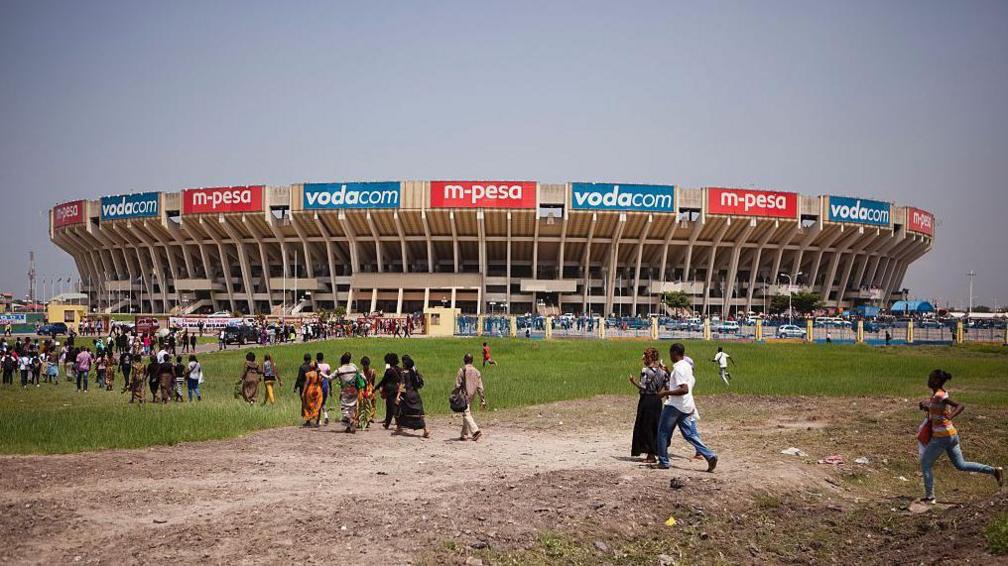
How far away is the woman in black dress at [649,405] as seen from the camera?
10.7 m

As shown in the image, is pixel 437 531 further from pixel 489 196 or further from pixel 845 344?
pixel 489 196

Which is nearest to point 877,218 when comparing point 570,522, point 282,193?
point 282,193

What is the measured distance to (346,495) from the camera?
8.83m

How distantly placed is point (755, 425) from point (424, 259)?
6427 cm

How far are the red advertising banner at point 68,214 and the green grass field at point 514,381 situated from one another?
2052 inches

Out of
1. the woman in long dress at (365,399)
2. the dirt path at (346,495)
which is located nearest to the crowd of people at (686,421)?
the dirt path at (346,495)

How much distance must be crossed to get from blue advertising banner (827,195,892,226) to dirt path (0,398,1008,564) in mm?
62479

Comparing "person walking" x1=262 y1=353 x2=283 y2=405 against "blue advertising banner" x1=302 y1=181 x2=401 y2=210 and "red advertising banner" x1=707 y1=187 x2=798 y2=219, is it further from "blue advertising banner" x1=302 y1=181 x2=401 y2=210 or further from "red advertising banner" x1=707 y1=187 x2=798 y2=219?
"red advertising banner" x1=707 y1=187 x2=798 y2=219

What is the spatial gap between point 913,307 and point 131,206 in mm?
85121

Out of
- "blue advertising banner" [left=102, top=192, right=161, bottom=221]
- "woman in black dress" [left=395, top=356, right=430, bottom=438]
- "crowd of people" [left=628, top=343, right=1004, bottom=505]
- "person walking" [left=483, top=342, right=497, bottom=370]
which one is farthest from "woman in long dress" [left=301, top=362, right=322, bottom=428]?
"blue advertising banner" [left=102, top=192, right=161, bottom=221]

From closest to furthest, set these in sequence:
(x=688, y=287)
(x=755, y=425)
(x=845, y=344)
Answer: (x=755, y=425) → (x=845, y=344) → (x=688, y=287)

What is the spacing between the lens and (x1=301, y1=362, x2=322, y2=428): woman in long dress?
46.5 ft

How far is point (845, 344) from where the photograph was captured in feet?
132

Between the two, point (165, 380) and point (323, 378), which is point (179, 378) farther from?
point (323, 378)
